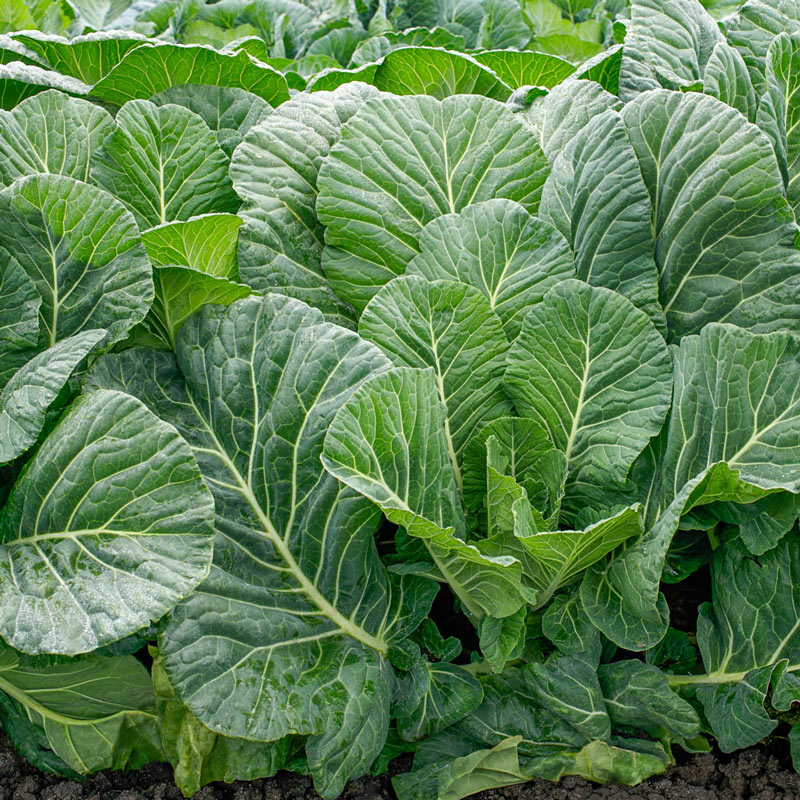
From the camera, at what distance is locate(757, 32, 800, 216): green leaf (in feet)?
6.74

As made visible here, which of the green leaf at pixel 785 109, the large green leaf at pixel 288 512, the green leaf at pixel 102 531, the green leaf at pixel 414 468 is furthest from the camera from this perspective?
the green leaf at pixel 785 109

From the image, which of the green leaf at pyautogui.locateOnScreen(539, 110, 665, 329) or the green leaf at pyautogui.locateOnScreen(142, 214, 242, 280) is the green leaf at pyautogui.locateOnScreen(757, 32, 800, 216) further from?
the green leaf at pyautogui.locateOnScreen(142, 214, 242, 280)

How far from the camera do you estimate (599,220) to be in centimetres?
198

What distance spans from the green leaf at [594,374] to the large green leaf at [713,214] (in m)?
0.23

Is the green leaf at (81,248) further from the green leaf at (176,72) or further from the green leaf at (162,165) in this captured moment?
the green leaf at (176,72)

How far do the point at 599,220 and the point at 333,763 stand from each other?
4.23ft

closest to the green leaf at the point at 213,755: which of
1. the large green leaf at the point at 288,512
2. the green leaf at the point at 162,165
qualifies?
the large green leaf at the point at 288,512

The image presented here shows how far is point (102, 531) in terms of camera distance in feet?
5.17

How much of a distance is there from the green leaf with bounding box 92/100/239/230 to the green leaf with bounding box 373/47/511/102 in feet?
2.15

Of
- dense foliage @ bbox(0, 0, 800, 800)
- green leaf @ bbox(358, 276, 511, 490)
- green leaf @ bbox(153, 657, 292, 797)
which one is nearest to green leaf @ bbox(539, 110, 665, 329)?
dense foliage @ bbox(0, 0, 800, 800)

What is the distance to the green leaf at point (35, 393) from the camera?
1620mm

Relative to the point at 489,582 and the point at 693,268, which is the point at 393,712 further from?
the point at 693,268

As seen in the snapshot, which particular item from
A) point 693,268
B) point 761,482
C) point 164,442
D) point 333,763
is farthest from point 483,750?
point 693,268

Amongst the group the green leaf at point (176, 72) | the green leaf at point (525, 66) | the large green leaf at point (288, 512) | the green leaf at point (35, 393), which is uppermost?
the green leaf at point (176, 72)
